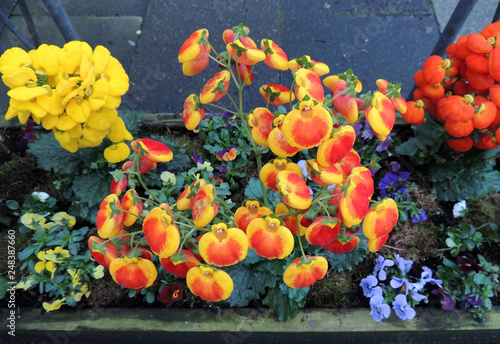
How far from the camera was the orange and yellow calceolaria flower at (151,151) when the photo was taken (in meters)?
1.09

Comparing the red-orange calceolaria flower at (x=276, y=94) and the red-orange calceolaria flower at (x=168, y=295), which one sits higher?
the red-orange calceolaria flower at (x=276, y=94)

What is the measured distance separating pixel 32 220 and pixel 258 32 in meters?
2.00

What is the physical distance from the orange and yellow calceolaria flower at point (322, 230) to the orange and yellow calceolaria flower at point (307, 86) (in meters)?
0.31

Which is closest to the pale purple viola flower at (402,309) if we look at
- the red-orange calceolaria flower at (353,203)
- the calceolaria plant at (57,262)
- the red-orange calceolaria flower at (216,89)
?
the red-orange calceolaria flower at (353,203)

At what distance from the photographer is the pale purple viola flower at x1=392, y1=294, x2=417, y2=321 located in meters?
1.54

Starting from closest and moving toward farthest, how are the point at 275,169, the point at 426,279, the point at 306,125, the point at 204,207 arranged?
the point at 306,125, the point at 204,207, the point at 275,169, the point at 426,279

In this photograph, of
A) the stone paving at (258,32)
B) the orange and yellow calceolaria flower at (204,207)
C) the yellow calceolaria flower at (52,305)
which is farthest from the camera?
the stone paving at (258,32)

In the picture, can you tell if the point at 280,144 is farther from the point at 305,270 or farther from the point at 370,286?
the point at 370,286

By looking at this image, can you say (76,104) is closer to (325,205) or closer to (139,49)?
(325,205)

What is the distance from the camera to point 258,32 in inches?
109

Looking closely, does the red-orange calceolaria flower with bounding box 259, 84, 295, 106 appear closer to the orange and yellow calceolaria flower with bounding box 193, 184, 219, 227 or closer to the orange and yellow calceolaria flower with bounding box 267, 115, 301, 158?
the orange and yellow calceolaria flower with bounding box 267, 115, 301, 158

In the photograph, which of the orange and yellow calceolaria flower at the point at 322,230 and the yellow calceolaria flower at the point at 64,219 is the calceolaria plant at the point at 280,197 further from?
the yellow calceolaria flower at the point at 64,219

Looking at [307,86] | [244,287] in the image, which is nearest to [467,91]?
[307,86]

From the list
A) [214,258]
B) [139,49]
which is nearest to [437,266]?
[214,258]
